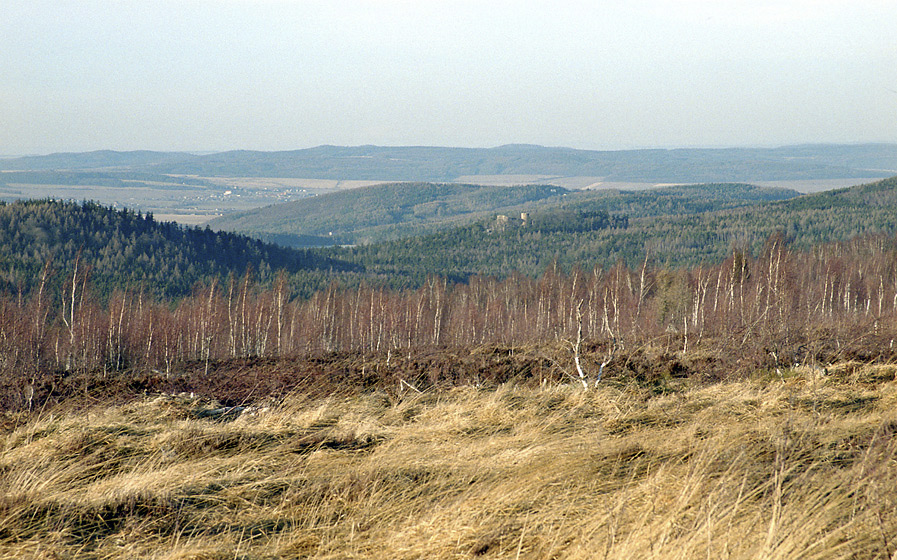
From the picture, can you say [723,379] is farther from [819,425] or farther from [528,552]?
[528,552]

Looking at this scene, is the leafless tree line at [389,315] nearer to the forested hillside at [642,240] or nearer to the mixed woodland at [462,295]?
the mixed woodland at [462,295]

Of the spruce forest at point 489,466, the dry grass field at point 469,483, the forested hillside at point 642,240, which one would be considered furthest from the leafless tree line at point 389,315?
the forested hillside at point 642,240

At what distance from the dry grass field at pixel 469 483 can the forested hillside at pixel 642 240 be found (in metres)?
131

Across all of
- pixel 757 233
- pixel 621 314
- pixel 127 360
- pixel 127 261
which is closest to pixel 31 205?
pixel 127 261

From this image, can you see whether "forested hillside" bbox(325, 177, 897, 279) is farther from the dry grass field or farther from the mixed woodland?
the dry grass field

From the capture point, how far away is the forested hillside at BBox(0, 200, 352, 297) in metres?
106

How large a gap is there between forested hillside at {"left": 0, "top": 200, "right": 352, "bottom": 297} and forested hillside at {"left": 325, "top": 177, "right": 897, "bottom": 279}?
2964cm

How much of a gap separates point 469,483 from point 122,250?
430 ft

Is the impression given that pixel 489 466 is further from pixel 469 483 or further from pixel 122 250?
pixel 122 250

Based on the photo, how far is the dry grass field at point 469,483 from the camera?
3947 mm

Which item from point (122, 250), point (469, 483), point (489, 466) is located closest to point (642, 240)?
point (122, 250)

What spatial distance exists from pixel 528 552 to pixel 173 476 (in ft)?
9.87

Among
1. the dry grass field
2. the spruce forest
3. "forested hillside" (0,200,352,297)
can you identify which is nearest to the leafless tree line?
"forested hillside" (0,200,352,297)

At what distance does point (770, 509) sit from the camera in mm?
4160
